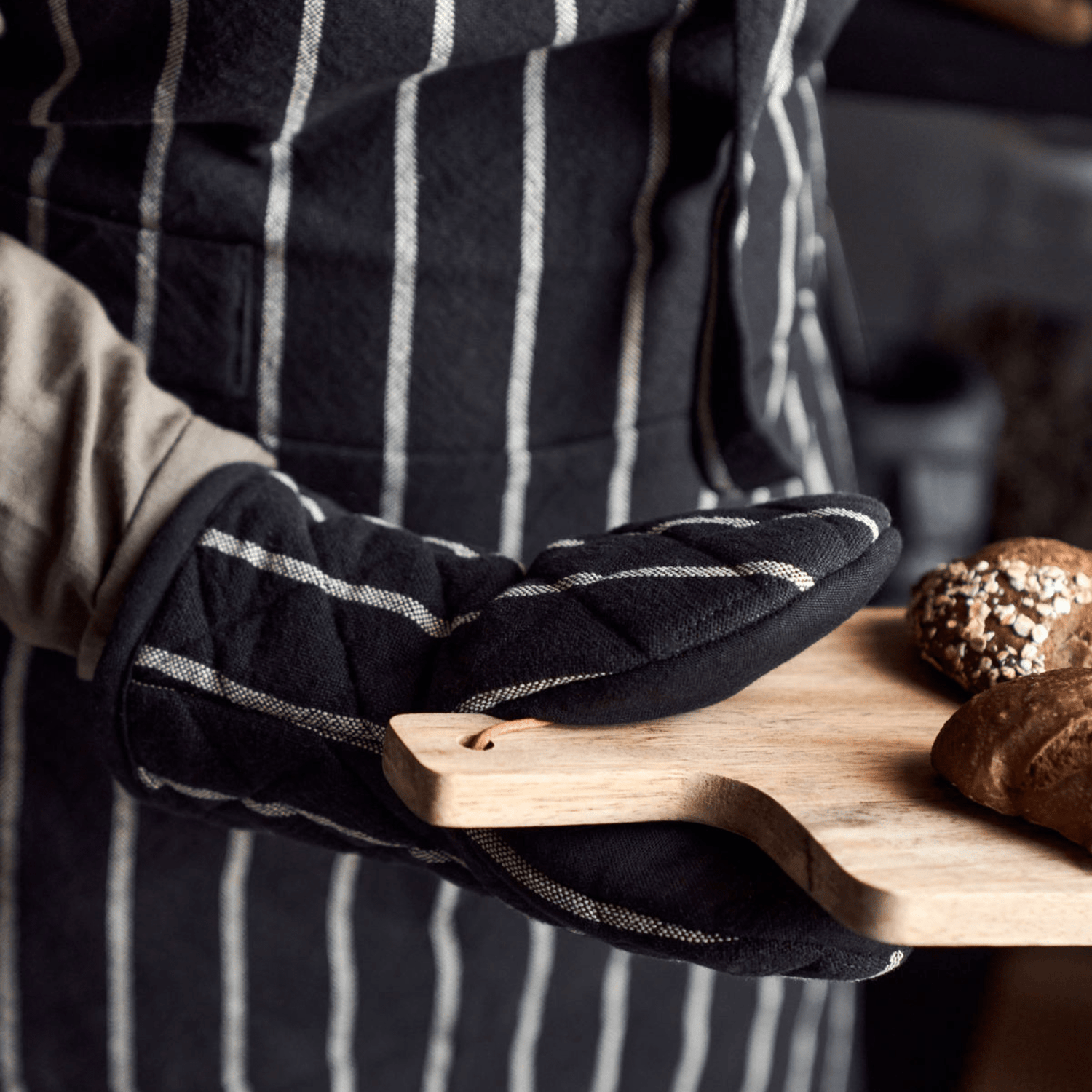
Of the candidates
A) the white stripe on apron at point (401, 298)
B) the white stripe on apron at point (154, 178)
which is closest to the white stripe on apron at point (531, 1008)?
the white stripe on apron at point (401, 298)

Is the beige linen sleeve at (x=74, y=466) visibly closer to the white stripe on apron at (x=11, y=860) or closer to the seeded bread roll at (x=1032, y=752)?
the white stripe on apron at (x=11, y=860)

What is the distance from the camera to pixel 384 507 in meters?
0.49

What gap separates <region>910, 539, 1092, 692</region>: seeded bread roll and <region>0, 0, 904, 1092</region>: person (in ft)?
0.16

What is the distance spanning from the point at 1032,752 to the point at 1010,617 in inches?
3.3

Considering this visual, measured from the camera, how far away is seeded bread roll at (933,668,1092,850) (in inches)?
11.5

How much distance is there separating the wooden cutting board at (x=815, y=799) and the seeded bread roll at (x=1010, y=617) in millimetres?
22

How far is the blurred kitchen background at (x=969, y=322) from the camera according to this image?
0.73 meters

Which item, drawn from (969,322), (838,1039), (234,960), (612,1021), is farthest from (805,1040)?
(969,322)

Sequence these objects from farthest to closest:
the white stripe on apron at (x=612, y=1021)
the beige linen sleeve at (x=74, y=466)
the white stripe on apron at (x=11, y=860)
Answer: the white stripe on apron at (x=612, y=1021)
the white stripe on apron at (x=11, y=860)
the beige linen sleeve at (x=74, y=466)

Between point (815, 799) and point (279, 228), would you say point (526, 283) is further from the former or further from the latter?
point (815, 799)

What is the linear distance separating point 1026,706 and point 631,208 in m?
0.27

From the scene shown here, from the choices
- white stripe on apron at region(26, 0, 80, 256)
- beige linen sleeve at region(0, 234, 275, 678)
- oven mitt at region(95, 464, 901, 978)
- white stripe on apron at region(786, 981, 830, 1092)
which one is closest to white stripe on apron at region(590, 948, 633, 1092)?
white stripe on apron at region(786, 981, 830, 1092)

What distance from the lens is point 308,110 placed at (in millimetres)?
417

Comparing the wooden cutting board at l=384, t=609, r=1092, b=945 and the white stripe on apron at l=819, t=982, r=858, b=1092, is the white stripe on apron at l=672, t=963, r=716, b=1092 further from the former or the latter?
the wooden cutting board at l=384, t=609, r=1092, b=945
